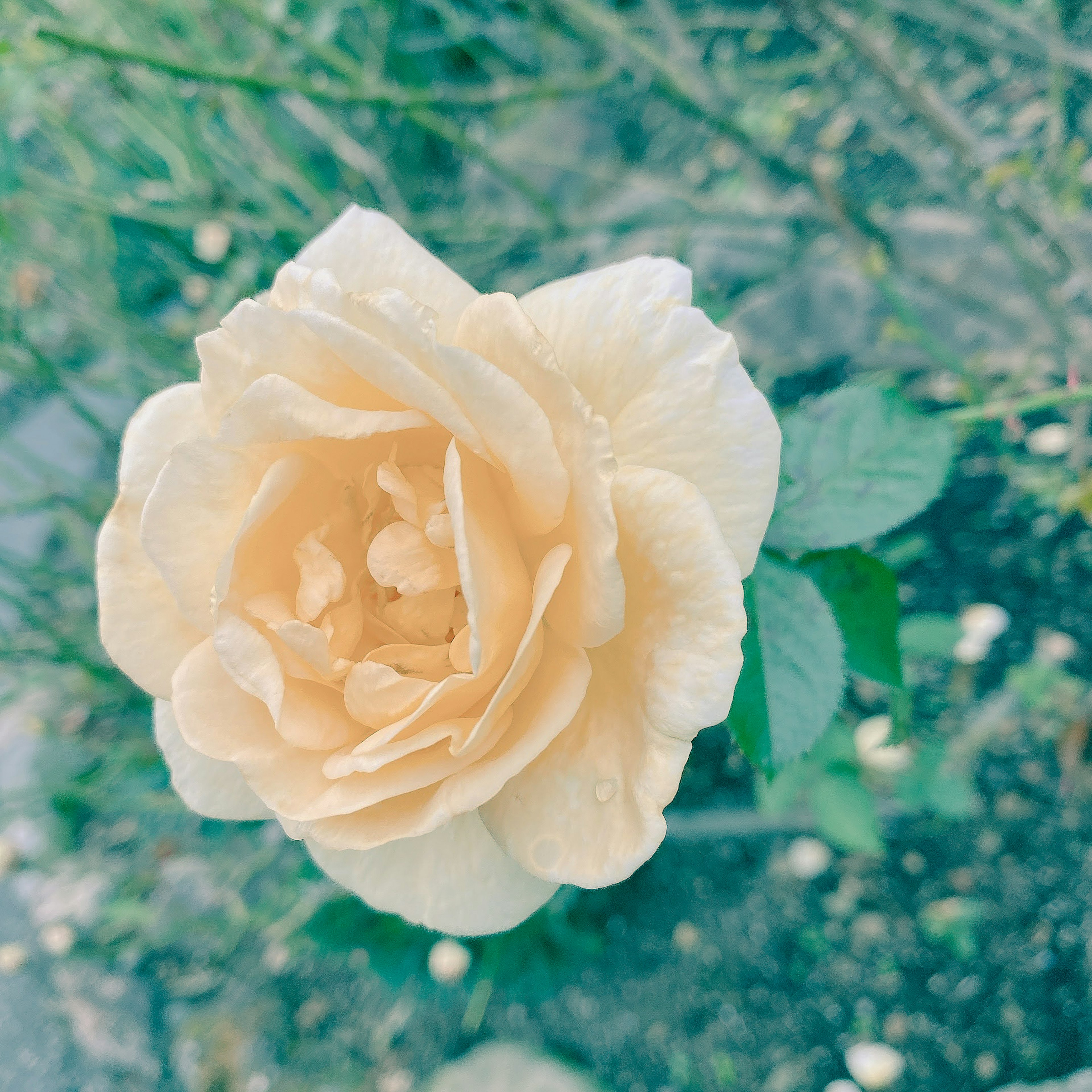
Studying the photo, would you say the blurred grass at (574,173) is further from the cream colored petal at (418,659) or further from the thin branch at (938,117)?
the cream colored petal at (418,659)

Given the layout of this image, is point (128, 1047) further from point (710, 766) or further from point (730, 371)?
point (730, 371)

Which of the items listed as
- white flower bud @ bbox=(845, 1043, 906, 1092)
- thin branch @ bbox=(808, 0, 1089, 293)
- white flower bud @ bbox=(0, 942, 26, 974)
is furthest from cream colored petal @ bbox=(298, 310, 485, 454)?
white flower bud @ bbox=(0, 942, 26, 974)

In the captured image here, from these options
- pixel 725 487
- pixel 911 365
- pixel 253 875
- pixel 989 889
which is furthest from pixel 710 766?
pixel 725 487

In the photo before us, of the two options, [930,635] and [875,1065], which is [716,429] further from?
[875,1065]

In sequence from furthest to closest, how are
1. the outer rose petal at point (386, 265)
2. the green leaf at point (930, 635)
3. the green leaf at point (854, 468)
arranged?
the green leaf at point (930, 635)
the green leaf at point (854, 468)
the outer rose petal at point (386, 265)

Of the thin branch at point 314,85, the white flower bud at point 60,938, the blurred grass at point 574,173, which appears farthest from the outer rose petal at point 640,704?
the white flower bud at point 60,938

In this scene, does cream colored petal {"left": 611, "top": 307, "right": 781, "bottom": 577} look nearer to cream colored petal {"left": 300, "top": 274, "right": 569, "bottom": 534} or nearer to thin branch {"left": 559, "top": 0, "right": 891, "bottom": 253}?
cream colored petal {"left": 300, "top": 274, "right": 569, "bottom": 534}
